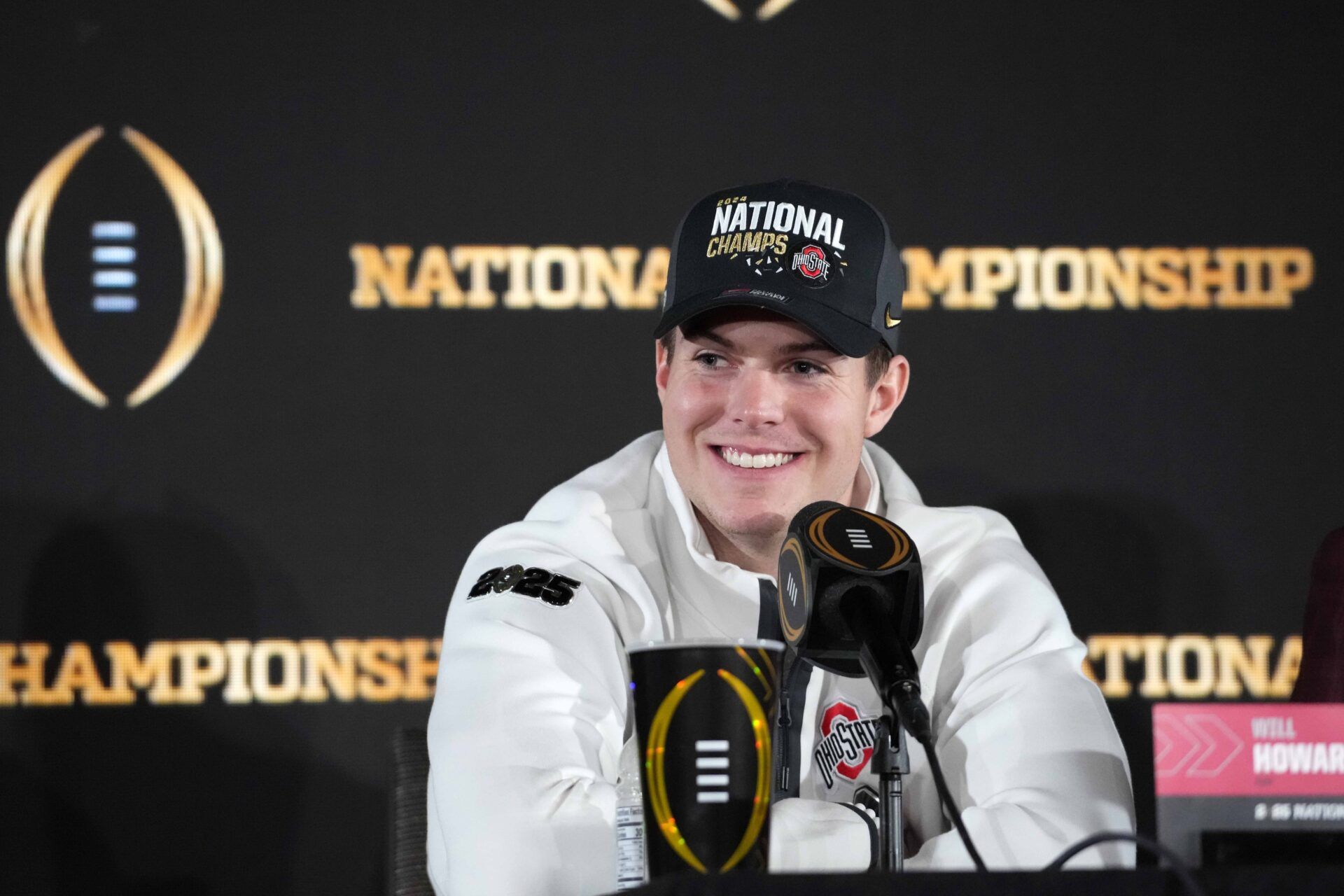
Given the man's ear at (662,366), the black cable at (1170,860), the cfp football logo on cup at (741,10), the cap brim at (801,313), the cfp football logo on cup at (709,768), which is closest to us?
the black cable at (1170,860)

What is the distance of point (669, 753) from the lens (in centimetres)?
87

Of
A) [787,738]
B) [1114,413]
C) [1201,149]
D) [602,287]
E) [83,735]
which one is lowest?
[787,738]

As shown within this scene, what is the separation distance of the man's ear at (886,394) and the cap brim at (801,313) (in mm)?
187

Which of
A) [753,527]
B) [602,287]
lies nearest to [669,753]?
[753,527]

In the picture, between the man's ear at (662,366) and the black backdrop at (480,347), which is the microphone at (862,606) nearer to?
the man's ear at (662,366)

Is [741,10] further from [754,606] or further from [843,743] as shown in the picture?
[843,743]

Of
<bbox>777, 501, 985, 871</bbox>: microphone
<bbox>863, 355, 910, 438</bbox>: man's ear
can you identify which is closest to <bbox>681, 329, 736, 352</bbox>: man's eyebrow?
<bbox>863, 355, 910, 438</bbox>: man's ear

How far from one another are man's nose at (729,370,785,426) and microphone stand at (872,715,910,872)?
74cm

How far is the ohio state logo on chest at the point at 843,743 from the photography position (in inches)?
66.7

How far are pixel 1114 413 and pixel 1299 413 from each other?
1.14ft

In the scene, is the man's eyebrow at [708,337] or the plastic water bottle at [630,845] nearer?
the plastic water bottle at [630,845]

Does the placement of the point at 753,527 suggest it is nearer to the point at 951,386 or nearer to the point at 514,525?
the point at 514,525

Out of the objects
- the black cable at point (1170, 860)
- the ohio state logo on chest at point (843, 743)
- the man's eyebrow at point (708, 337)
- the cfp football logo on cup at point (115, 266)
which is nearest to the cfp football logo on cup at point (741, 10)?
the cfp football logo on cup at point (115, 266)

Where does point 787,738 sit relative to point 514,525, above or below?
below
